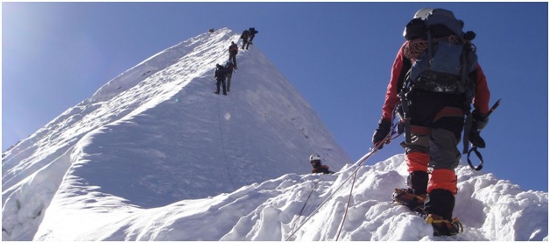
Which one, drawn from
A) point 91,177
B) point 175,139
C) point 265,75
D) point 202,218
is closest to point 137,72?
point 265,75

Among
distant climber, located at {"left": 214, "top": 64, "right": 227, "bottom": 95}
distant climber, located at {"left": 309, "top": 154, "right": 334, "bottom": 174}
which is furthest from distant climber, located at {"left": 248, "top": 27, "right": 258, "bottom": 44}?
distant climber, located at {"left": 309, "top": 154, "right": 334, "bottom": 174}

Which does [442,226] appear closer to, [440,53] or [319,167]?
[440,53]

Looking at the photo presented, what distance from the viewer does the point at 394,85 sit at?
5.02 m

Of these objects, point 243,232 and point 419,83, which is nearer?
point 419,83

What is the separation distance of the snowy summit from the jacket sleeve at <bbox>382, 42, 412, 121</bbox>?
0.86 meters

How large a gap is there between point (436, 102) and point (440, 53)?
0.44m

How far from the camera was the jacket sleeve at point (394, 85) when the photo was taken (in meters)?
5.00

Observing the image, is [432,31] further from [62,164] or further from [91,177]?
[62,164]

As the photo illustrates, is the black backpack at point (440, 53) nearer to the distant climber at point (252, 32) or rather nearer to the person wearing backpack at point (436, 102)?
the person wearing backpack at point (436, 102)

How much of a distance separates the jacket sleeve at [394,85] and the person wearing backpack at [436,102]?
0.34 feet

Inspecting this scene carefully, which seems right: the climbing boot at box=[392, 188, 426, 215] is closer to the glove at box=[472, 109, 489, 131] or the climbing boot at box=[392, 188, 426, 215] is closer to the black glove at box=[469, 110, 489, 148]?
the black glove at box=[469, 110, 489, 148]

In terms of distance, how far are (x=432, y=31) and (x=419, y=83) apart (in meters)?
0.50

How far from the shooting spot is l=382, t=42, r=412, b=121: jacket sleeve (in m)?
5.00

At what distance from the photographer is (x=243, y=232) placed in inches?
207
